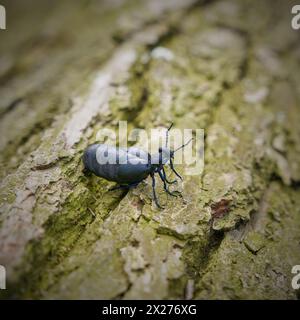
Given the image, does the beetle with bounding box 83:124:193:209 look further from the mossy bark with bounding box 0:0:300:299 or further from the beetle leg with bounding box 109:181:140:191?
the mossy bark with bounding box 0:0:300:299

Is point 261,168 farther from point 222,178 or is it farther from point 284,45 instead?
point 284,45

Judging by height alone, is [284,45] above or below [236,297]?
above

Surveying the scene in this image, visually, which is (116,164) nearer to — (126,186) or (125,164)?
(125,164)

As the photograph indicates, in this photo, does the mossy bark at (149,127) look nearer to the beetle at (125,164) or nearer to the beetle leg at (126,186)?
the beetle leg at (126,186)

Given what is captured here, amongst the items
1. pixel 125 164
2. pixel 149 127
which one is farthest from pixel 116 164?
pixel 149 127

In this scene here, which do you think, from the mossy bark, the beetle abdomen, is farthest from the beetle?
the mossy bark

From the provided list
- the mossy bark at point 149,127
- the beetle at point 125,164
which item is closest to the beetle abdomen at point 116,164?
the beetle at point 125,164
